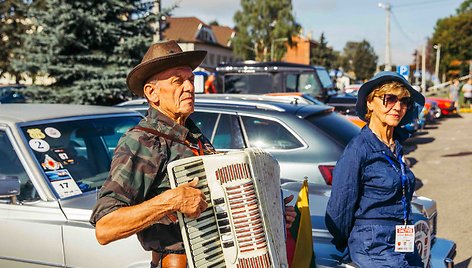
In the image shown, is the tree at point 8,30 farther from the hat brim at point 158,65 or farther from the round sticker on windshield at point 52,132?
the hat brim at point 158,65

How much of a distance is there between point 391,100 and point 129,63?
418 inches

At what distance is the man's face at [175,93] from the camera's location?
217 cm

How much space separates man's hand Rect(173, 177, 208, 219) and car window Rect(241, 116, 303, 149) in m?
3.27

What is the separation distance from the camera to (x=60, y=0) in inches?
479

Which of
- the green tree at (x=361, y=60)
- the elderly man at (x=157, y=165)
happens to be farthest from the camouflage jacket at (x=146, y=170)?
the green tree at (x=361, y=60)

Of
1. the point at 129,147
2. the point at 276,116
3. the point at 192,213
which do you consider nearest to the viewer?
the point at 192,213

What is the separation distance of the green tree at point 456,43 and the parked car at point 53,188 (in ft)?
218

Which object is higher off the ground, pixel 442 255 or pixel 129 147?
pixel 129 147

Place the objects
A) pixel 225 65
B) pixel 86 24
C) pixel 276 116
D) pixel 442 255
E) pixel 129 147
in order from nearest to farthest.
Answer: pixel 129 147, pixel 442 255, pixel 276 116, pixel 86 24, pixel 225 65

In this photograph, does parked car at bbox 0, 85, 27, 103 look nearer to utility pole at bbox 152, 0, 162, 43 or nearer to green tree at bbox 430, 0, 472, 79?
utility pole at bbox 152, 0, 162, 43

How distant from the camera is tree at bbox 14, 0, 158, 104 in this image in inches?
477

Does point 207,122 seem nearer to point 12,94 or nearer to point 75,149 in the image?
point 75,149

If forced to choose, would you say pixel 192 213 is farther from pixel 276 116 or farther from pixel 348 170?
pixel 276 116

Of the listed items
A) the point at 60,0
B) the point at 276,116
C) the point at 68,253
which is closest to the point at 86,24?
the point at 60,0
